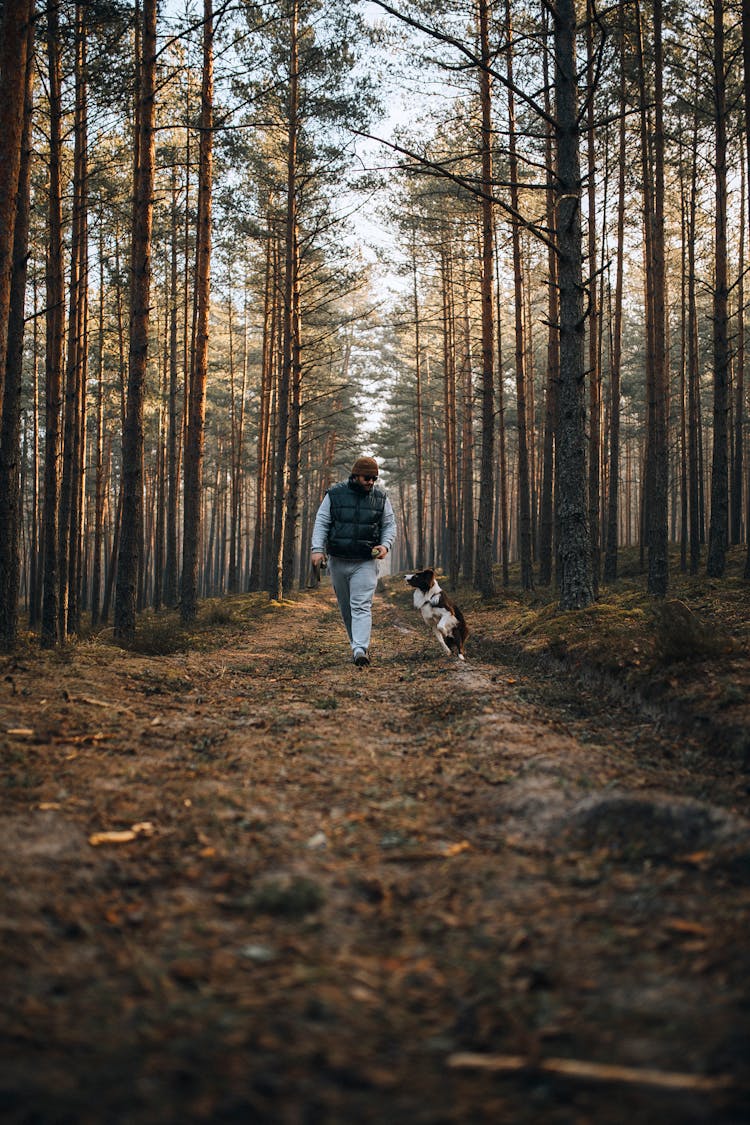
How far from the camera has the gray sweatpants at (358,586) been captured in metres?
8.02

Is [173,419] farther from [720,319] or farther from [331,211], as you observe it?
[720,319]

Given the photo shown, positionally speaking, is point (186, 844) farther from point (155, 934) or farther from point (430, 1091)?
point (430, 1091)

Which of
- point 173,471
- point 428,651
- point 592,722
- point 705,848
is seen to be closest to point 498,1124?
point 705,848

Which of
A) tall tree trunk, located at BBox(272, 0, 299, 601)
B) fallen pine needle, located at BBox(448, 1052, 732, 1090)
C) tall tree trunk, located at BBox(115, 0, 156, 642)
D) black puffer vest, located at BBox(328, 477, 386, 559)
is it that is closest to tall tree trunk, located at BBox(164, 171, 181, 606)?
tall tree trunk, located at BBox(272, 0, 299, 601)

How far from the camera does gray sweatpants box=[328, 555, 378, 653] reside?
26.3 feet

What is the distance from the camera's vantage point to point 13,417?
391 inches

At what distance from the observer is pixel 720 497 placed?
14.1 meters

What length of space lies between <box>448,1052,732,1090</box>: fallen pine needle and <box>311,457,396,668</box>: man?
6.41 meters

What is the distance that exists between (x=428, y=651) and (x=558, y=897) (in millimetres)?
7290

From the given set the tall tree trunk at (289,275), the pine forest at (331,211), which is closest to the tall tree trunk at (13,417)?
the pine forest at (331,211)

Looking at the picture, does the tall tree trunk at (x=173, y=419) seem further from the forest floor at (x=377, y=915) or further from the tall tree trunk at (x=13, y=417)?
the forest floor at (x=377, y=915)

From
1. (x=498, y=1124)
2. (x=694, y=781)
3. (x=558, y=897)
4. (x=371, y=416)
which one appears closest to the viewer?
(x=498, y=1124)

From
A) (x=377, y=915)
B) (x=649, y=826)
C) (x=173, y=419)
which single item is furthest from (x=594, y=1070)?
(x=173, y=419)

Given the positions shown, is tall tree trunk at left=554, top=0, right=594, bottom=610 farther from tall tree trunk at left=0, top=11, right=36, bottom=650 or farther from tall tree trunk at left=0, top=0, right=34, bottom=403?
tall tree trunk at left=0, top=11, right=36, bottom=650
